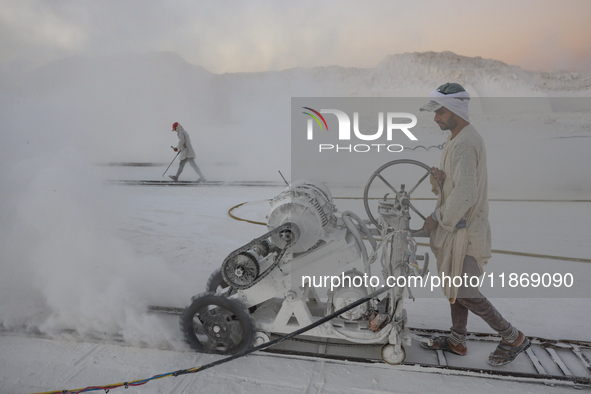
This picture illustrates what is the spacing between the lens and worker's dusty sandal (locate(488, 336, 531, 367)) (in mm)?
2453

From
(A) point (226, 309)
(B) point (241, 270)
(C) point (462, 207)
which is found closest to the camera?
(C) point (462, 207)

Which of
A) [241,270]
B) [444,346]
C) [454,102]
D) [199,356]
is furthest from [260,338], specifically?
[454,102]

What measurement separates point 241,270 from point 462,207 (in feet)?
4.64

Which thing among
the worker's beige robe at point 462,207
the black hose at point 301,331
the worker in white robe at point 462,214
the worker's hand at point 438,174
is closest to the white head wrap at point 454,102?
the worker in white robe at point 462,214

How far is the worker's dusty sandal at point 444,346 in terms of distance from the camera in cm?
261

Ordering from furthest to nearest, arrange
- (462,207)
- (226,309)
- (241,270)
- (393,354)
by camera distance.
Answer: (226,309)
(393,354)
(241,270)
(462,207)

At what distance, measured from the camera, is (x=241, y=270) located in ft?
7.57

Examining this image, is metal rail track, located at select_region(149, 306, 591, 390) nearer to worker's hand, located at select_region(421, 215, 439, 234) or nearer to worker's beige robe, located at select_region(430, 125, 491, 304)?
worker's beige robe, located at select_region(430, 125, 491, 304)

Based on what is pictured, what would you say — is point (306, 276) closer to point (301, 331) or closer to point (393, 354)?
point (301, 331)

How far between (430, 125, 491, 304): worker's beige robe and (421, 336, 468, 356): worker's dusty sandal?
0.50 meters

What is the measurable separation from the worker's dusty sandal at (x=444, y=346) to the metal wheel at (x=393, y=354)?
0.38 metres

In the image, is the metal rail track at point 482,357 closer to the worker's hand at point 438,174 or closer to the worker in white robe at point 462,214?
the worker in white robe at point 462,214

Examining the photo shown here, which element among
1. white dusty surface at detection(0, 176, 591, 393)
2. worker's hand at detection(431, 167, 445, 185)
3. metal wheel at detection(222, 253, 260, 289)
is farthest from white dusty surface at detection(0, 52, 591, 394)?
worker's hand at detection(431, 167, 445, 185)

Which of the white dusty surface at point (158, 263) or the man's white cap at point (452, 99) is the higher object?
the man's white cap at point (452, 99)
